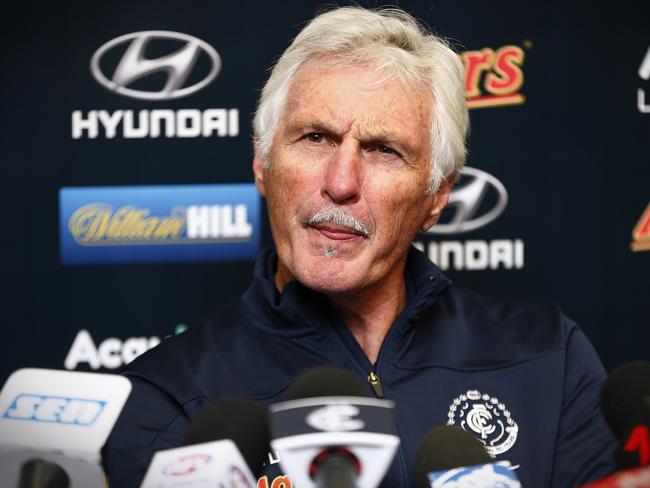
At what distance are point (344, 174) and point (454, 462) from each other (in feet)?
1.97

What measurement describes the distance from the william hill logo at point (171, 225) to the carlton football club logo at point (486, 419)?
0.94 meters

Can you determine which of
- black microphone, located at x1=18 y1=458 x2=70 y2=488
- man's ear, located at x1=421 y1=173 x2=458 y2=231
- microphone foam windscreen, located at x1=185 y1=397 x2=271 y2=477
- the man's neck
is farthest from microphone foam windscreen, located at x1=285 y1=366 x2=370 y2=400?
man's ear, located at x1=421 y1=173 x2=458 y2=231

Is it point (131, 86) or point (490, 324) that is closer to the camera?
point (490, 324)

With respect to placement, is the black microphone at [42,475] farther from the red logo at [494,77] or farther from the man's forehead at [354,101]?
the red logo at [494,77]

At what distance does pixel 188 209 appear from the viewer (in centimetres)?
233

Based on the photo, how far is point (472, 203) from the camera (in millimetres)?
2418

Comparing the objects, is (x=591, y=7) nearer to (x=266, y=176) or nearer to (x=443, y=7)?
(x=443, y=7)

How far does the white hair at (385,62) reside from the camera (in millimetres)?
1537

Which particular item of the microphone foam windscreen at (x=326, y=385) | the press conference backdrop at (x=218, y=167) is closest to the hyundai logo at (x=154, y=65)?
the press conference backdrop at (x=218, y=167)

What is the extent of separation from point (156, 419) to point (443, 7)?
52.8 inches

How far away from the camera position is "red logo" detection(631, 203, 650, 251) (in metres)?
2.43

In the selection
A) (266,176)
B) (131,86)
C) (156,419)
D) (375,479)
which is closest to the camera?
(375,479)

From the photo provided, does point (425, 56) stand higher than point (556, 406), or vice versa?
point (425, 56)

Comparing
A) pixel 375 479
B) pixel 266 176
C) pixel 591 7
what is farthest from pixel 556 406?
pixel 591 7
